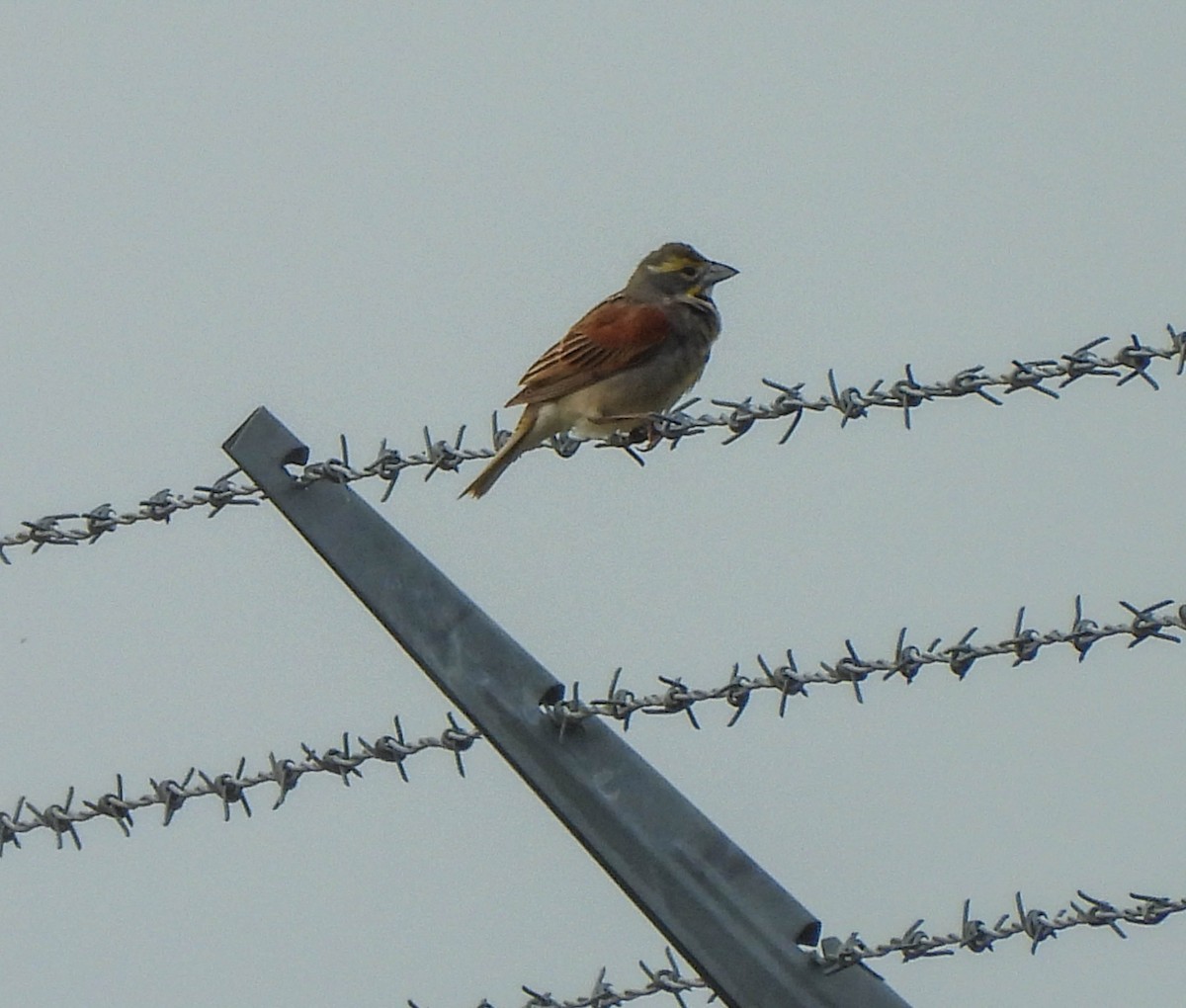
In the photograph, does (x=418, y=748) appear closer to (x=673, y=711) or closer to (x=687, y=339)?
(x=673, y=711)

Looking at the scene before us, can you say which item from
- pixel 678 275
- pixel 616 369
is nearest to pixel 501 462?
pixel 616 369

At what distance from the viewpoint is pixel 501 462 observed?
23.9 ft

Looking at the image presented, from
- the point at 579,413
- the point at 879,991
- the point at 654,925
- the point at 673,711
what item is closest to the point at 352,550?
the point at 673,711

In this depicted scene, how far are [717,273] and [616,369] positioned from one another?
2.88 feet

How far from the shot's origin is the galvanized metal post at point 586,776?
3.13 meters

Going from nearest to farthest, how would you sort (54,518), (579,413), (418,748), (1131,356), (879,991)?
1. (879,991)
2. (1131,356)
3. (418,748)
4. (54,518)
5. (579,413)

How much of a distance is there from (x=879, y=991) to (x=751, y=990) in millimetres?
202

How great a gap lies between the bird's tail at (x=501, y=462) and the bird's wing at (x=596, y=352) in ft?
0.39

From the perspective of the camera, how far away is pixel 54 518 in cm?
448

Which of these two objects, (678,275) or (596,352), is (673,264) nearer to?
(678,275)

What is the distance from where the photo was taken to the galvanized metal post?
313cm

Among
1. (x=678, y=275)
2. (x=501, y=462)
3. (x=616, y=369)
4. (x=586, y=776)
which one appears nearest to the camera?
(x=586, y=776)

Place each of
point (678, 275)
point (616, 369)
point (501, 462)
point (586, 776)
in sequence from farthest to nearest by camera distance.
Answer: point (678, 275)
point (616, 369)
point (501, 462)
point (586, 776)

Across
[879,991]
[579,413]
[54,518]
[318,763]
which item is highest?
[579,413]
